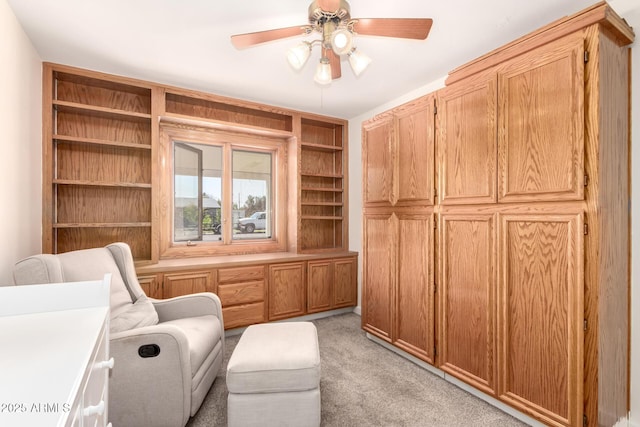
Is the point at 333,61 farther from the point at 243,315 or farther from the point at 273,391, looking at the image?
the point at 243,315

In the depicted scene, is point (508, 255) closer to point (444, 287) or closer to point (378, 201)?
point (444, 287)

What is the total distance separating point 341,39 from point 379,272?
203 cm

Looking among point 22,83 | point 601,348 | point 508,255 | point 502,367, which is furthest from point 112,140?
point 601,348

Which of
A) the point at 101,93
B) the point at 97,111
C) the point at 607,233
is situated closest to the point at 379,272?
the point at 607,233

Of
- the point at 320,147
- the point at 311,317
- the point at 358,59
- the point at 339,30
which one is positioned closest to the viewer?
the point at 339,30

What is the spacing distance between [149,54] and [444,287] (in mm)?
2938

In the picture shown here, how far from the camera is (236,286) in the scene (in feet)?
10.1

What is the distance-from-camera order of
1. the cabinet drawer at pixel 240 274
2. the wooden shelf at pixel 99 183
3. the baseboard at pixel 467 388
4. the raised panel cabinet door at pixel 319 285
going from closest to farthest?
the baseboard at pixel 467 388
the wooden shelf at pixel 99 183
the cabinet drawer at pixel 240 274
the raised panel cabinet door at pixel 319 285

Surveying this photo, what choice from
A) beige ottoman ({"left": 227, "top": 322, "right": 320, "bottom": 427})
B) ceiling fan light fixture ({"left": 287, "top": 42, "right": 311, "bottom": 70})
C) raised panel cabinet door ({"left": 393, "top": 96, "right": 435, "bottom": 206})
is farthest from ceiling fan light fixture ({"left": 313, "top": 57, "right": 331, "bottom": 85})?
beige ottoman ({"left": 227, "top": 322, "right": 320, "bottom": 427})

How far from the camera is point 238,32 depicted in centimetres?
212

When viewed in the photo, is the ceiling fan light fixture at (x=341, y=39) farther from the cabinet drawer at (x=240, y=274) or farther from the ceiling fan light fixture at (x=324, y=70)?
the cabinet drawer at (x=240, y=274)

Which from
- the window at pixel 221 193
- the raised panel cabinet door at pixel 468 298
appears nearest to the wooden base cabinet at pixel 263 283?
the window at pixel 221 193

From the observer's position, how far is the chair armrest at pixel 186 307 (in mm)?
2264

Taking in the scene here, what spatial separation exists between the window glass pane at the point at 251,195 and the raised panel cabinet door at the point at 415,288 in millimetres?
1871
